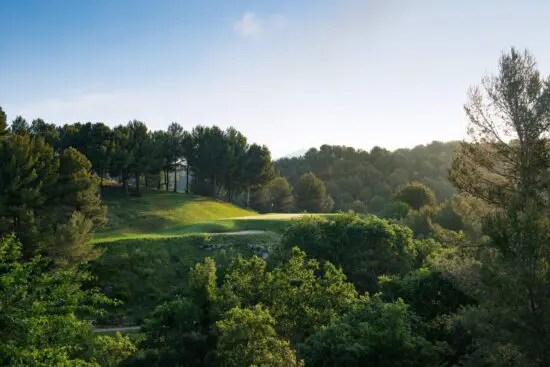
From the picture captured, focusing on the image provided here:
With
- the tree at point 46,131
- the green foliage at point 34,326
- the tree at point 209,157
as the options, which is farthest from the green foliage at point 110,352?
the tree at point 209,157

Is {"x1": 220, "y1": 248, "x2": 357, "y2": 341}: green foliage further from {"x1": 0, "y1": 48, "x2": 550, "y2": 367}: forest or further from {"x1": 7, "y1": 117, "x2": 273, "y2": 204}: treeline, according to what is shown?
{"x1": 7, "y1": 117, "x2": 273, "y2": 204}: treeline

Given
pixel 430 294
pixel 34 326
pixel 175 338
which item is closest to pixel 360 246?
pixel 430 294

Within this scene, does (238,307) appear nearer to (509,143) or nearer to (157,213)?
(509,143)

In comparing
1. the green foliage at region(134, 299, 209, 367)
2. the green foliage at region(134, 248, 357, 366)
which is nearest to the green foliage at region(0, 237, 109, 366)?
the green foliage at region(134, 299, 209, 367)

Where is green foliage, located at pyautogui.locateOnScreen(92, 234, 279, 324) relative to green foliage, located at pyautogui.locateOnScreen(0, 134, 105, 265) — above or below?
below

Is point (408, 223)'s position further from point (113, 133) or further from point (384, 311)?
point (113, 133)

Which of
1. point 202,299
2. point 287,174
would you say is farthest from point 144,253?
point 287,174
